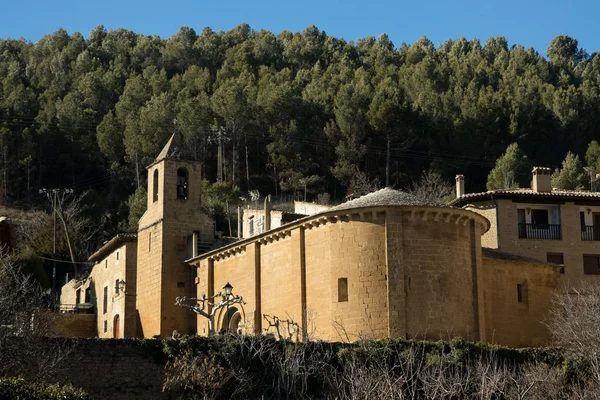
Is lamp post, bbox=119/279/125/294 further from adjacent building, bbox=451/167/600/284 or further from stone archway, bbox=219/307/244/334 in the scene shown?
adjacent building, bbox=451/167/600/284

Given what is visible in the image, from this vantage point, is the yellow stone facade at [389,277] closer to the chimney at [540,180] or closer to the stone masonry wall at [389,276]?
the stone masonry wall at [389,276]

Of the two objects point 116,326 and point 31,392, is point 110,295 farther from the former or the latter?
point 31,392

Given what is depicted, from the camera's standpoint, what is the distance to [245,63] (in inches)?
3445

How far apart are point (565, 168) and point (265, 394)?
40.9m

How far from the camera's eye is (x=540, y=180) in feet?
144

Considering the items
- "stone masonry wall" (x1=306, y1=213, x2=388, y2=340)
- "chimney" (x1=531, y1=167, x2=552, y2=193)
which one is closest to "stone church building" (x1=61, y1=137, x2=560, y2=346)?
"stone masonry wall" (x1=306, y1=213, x2=388, y2=340)

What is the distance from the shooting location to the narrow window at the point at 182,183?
4066 cm

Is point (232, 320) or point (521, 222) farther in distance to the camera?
A: point (521, 222)

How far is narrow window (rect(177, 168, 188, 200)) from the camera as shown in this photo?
40656mm

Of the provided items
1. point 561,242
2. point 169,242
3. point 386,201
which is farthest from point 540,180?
point 169,242

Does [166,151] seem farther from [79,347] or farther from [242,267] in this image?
[79,347]

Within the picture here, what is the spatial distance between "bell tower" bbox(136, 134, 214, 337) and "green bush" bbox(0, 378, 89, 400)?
17.3 meters

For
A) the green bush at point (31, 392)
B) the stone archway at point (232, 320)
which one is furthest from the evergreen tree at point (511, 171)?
the green bush at point (31, 392)

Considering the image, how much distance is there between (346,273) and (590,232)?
1734 cm
